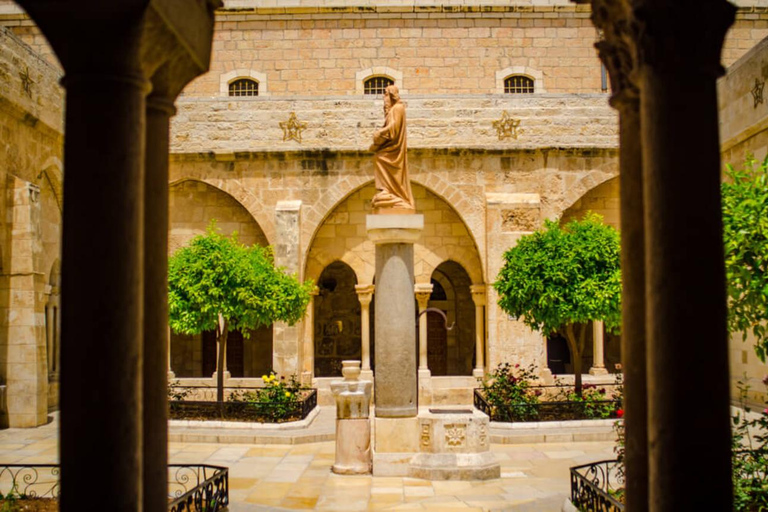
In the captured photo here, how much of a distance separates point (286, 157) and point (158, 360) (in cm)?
1280

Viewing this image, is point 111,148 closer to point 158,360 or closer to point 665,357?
point 158,360

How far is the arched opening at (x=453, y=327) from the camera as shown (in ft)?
66.2

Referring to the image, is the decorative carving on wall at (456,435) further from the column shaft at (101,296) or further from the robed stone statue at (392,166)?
the column shaft at (101,296)

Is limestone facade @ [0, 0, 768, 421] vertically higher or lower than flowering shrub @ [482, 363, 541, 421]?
higher

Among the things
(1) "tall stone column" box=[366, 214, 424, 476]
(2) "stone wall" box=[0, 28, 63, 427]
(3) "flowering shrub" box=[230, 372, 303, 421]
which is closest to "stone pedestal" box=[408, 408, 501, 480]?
(1) "tall stone column" box=[366, 214, 424, 476]

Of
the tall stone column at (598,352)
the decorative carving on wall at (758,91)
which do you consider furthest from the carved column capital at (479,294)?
the decorative carving on wall at (758,91)

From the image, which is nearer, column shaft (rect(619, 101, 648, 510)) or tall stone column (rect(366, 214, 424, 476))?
column shaft (rect(619, 101, 648, 510))

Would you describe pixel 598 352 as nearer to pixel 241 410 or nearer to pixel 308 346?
pixel 308 346

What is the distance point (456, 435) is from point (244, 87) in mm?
15187

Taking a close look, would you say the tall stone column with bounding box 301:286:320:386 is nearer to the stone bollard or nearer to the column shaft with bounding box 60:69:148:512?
the stone bollard

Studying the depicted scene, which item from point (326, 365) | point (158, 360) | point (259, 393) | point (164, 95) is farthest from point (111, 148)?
point (326, 365)

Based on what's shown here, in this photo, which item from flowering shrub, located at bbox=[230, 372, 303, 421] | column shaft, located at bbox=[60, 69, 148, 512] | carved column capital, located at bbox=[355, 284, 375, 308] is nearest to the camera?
column shaft, located at bbox=[60, 69, 148, 512]

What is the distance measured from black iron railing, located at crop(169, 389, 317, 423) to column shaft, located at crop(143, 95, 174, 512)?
8758 mm

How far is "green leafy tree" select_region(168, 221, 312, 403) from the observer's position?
12016mm
